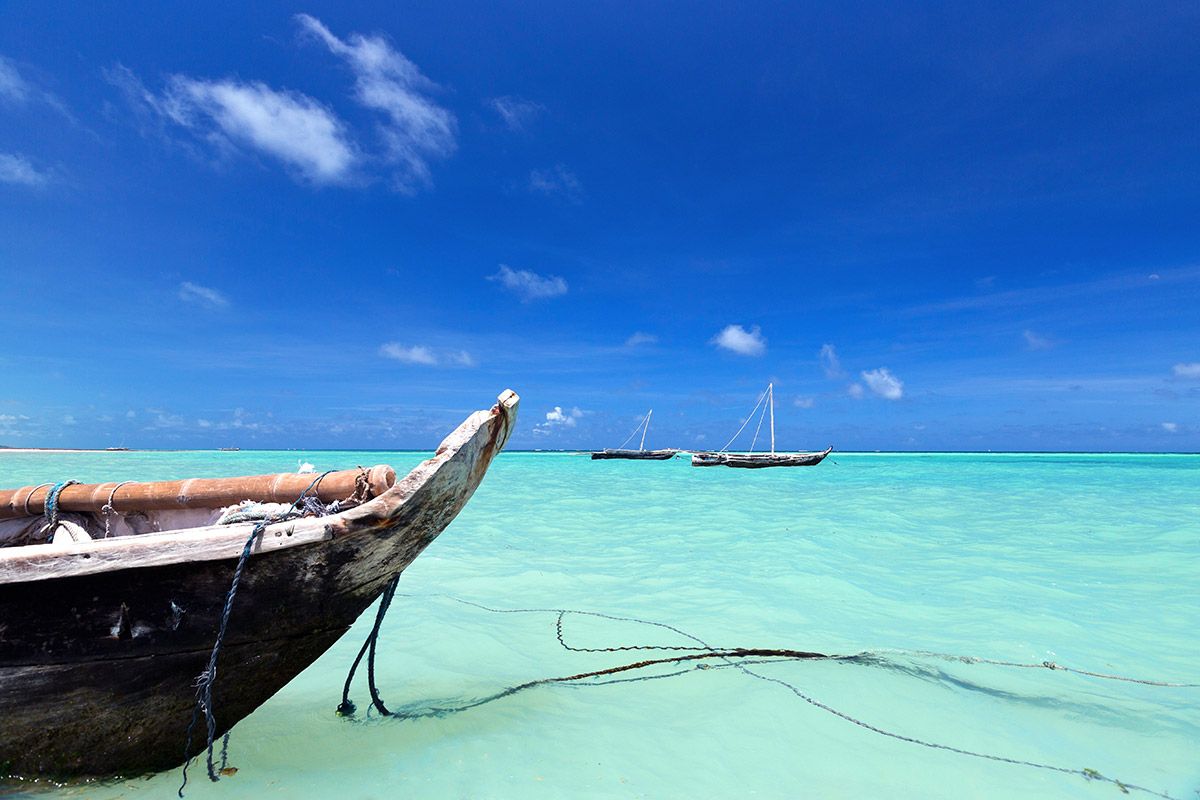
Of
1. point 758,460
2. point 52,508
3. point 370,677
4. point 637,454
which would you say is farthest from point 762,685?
point 637,454

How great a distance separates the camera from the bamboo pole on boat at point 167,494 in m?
3.05

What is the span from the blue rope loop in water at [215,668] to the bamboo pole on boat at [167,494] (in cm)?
21

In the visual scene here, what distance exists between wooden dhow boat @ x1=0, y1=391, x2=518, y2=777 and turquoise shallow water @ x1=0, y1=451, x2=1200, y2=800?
1.09 ft

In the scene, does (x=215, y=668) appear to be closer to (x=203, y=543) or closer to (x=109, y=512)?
(x=203, y=543)

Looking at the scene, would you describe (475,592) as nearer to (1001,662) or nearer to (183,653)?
(183,653)

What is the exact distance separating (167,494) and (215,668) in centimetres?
109

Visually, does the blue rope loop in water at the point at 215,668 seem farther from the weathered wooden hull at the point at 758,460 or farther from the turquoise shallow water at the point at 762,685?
the weathered wooden hull at the point at 758,460

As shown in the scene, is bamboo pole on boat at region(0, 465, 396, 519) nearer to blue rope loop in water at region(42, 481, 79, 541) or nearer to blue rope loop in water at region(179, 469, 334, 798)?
blue rope loop in water at region(42, 481, 79, 541)

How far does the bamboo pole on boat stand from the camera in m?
3.05

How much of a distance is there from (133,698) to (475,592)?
4.49 metres

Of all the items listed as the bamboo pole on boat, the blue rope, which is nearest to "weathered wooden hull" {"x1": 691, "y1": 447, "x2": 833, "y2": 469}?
the blue rope

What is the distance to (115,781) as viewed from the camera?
8.92 ft

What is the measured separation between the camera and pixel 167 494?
3.15 metres

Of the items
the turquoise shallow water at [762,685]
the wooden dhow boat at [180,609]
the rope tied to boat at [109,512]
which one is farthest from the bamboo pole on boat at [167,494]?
the turquoise shallow water at [762,685]
